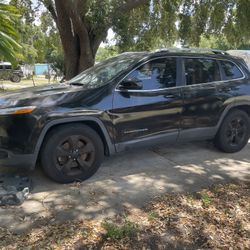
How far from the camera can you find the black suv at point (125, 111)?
438 centimetres

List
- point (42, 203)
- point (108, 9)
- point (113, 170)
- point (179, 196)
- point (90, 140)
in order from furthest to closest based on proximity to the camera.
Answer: point (108, 9)
point (113, 170)
point (90, 140)
point (179, 196)
point (42, 203)

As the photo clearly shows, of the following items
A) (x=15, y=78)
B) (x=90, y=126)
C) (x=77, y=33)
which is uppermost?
(x=77, y=33)

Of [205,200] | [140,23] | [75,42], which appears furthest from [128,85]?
[140,23]

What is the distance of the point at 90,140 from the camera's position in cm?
472

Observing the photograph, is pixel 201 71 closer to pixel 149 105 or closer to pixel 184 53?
pixel 184 53

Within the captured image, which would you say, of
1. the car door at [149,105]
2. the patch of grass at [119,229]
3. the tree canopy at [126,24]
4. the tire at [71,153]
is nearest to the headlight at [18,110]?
the tire at [71,153]

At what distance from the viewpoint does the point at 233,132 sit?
6.22 metres

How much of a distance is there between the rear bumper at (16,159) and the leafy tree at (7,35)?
45.7 inches

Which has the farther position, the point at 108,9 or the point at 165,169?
the point at 108,9

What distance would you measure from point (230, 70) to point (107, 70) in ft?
7.25

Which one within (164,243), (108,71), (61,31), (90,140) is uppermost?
(61,31)

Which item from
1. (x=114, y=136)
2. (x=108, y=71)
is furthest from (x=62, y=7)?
(x=114, y=136)

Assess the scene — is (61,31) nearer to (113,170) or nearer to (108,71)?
(108,71)

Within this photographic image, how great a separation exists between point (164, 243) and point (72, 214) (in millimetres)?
1076
